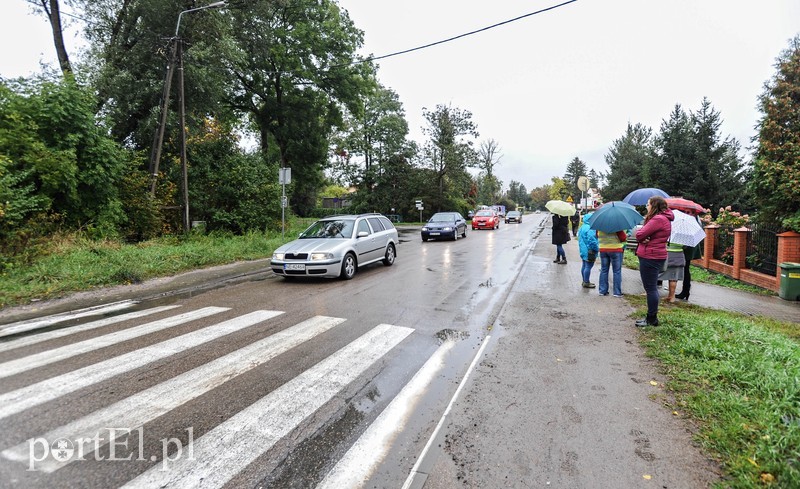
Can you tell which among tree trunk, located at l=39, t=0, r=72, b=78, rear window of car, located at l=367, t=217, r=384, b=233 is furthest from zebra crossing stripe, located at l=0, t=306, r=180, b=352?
tree trunk, located at l=39, t=0, r=72, b=78

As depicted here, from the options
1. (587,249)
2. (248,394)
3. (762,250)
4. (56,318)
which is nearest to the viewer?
(248,394)

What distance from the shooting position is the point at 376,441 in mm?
2863

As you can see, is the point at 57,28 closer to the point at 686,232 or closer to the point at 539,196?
the point at 686,232

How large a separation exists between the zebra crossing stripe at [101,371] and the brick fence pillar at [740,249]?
1272 cm

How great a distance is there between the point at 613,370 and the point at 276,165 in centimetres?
1912

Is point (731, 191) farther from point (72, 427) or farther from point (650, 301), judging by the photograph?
point (72, 427)

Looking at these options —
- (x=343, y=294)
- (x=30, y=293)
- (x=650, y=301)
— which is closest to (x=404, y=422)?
(x=650, y=301)

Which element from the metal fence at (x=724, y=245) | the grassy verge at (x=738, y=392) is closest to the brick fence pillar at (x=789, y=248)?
the metal fence at (x=724, y=245)

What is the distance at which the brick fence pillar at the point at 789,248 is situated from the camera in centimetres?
888

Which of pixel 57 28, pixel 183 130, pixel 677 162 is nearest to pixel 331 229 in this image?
pixel 183 130

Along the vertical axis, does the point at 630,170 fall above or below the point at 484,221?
above

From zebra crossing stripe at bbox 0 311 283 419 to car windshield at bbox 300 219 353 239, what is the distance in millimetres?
4701

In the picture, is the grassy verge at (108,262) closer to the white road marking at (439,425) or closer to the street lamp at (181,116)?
the street lamp at (181,116)

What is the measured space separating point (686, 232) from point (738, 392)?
4.52 meters
